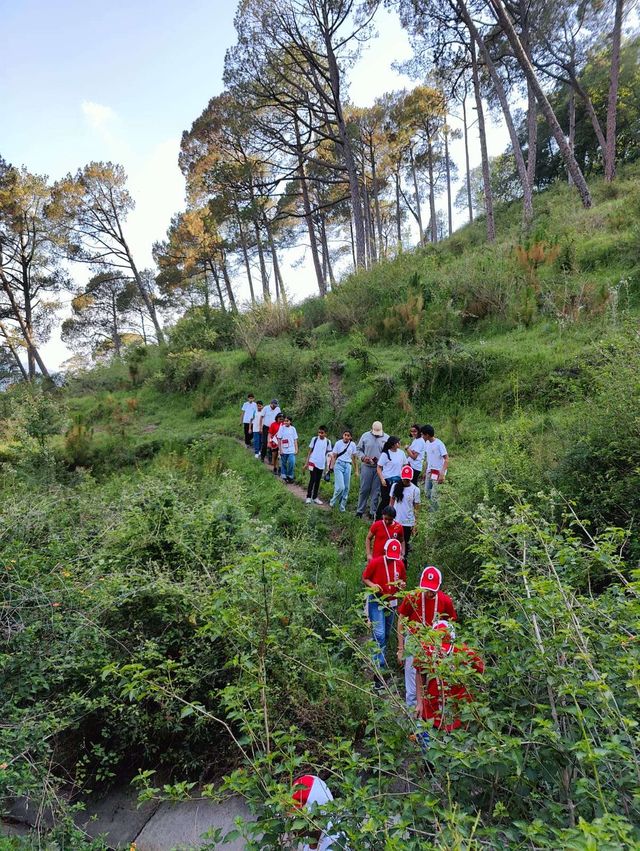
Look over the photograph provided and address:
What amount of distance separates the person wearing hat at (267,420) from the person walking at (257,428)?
0.16 metres

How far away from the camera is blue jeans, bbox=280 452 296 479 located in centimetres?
899

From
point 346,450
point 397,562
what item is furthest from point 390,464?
point 397,562

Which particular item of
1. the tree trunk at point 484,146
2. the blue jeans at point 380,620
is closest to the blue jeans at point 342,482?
the blue jeans at point 380,620

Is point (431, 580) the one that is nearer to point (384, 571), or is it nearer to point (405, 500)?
point (384, 571)

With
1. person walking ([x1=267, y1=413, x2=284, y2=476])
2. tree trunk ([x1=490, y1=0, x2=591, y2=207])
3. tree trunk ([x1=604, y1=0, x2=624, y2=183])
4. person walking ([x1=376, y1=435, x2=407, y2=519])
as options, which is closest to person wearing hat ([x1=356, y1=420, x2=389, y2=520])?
person walking ([x1=376, y1=435, x2=407, y2=519])

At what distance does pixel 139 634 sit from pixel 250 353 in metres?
11.5

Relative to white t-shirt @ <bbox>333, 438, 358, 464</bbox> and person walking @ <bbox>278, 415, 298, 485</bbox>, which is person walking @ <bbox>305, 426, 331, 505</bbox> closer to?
white t-shirt @ <bbox>333, 438, 358, 464</bbox>

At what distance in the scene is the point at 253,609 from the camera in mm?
3541

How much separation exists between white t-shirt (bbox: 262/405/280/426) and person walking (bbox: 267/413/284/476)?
291 millimetres

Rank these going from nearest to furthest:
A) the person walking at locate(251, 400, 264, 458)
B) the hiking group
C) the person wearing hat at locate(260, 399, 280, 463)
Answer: the hiking group
the person wearing hat at locate(260, 399, 280, 463)
the person walking at locate(251, 400, 264, 458)

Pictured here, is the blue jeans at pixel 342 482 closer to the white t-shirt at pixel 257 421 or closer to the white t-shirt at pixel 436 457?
the white t-shirt at pixel 436 457

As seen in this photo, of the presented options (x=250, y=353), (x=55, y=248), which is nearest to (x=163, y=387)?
(x=250, y=353)

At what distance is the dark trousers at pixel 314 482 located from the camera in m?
7.93

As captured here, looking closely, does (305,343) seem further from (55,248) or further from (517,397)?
(55,248)
